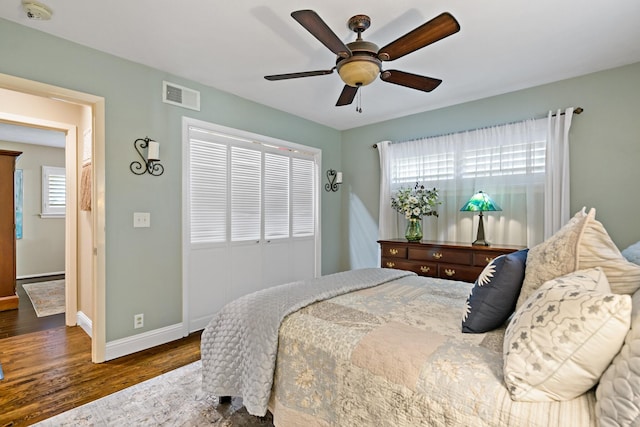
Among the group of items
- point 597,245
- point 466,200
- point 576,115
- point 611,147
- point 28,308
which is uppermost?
point 576,115

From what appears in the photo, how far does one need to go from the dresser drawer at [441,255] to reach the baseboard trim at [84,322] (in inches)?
132

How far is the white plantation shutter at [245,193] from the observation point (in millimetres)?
3482

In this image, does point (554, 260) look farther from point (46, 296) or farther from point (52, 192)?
point (52, 192)

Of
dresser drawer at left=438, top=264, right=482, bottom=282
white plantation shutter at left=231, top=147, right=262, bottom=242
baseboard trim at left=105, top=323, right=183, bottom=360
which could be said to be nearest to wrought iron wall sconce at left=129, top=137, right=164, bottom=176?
white plantation shutter at left=231, top=147, right=262, bottom=242

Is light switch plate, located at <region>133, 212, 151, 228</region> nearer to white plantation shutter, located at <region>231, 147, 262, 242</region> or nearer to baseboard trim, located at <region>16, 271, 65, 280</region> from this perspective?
white plantation shutter, located at <region>231, 147, 262, 242</region>

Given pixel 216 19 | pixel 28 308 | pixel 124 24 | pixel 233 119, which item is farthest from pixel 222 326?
pixel 28 308

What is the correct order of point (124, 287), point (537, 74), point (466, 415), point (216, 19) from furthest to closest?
point (537, 74), point (124, 287), point (216, 19), point (466, 415)

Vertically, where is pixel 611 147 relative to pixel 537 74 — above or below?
below

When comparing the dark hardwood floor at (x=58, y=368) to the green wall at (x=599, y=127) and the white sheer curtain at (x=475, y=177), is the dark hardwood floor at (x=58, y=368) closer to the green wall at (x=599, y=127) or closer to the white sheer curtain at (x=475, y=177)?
the white sheer curtain at (x=475, y=177)

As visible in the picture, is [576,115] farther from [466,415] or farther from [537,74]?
[466,415]

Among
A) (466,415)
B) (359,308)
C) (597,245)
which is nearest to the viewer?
(466,415)

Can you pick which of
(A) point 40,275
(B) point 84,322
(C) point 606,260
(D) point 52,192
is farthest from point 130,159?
(A) point 40,275

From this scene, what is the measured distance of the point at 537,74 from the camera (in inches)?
114

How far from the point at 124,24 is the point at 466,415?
2903 mm
